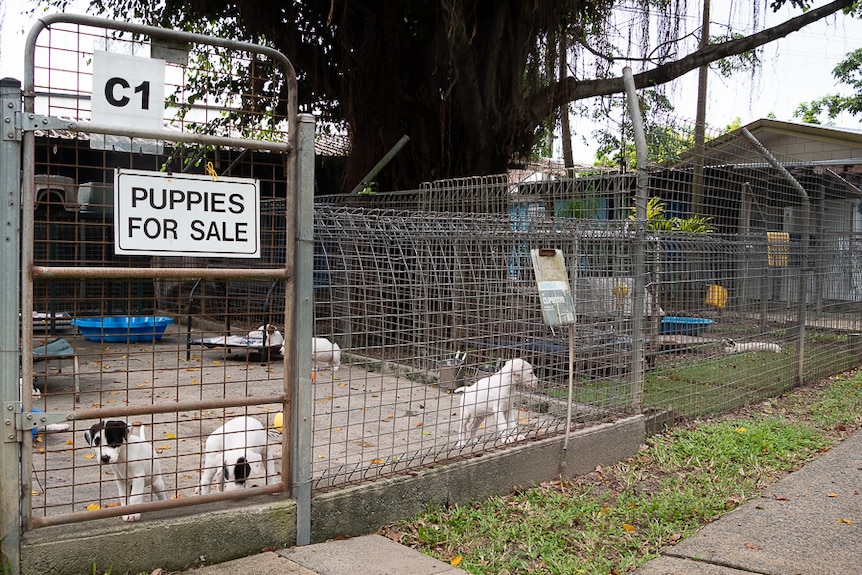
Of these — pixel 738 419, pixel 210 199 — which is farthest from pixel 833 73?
pixel 210 199

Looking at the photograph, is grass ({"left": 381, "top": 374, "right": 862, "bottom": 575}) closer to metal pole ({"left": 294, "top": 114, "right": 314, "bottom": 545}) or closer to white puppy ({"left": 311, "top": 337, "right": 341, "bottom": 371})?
metal pole ({"left": 294, "top": 114, "right": 314, "bottom": 545})

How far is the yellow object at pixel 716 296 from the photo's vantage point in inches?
297

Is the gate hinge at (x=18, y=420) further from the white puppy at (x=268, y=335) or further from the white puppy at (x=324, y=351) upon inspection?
the white puppy at (x=324, y=351)

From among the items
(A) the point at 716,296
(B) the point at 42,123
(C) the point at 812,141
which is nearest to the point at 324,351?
(B) the point at 42,123

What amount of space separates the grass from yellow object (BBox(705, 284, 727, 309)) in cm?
114

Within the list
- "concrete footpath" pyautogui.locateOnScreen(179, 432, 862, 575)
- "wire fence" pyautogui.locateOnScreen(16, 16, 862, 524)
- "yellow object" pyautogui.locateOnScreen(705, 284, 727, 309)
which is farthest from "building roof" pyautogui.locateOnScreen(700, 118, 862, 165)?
"concrete footpath" pyautogui.locateOnScreen(179, 432, 862, 575)

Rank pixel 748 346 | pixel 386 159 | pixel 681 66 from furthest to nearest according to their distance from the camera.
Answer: pixel 681 66, pixel 386 159, pixel 748 346

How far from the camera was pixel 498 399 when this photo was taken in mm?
5660

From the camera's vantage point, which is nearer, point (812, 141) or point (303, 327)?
point (303, 327)

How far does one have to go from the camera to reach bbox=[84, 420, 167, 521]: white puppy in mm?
4031

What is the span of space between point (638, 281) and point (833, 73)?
21.6m

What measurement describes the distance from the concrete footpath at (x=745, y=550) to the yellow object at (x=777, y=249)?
3431 mm

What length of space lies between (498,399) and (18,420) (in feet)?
10.6

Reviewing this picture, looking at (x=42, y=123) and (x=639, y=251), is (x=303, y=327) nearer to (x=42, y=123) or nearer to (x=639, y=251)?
(x=42, y=123)
